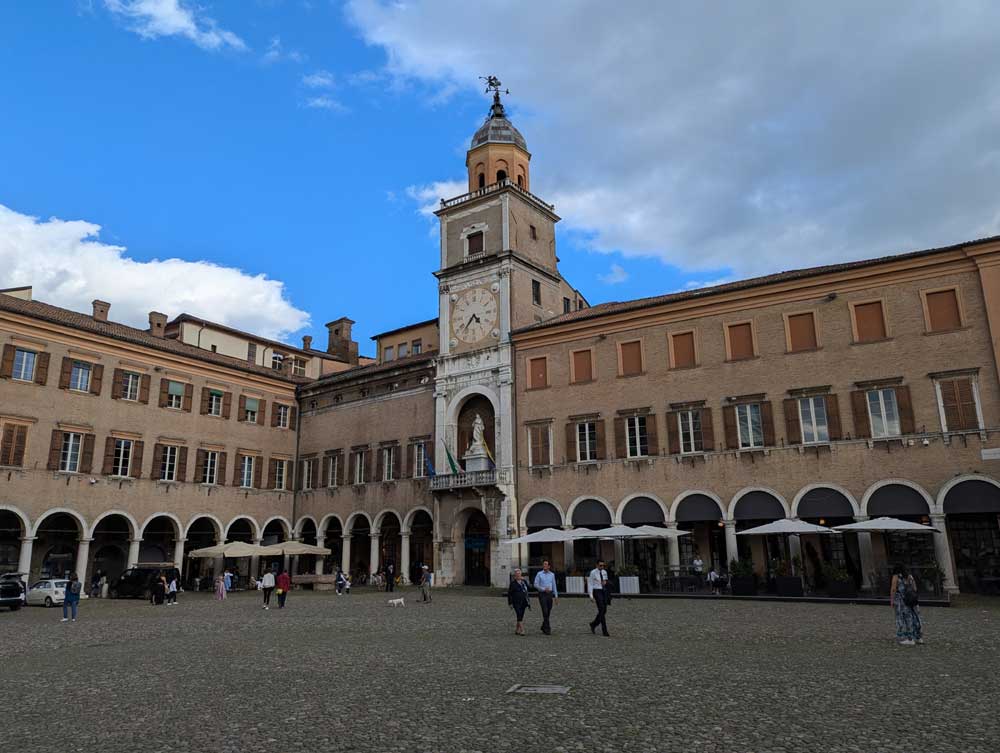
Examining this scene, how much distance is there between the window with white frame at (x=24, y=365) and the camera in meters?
34.0

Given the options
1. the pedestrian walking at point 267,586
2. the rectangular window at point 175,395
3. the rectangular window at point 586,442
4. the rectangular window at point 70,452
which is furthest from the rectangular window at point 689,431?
the rectangular window at point 70,452

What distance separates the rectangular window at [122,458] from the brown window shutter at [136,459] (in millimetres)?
151

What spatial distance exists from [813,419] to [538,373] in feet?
40.4

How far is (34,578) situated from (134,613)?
13215 millimetres

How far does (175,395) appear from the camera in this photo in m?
40.0

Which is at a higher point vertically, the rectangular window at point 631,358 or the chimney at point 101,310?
the chimney at point 101,310

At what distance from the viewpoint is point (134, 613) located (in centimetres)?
2527

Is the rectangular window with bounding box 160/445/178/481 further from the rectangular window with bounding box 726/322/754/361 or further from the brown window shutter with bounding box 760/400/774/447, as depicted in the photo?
the brown window shutter with bounding box 760/400/774/447

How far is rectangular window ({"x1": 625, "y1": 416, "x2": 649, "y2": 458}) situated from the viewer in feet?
106

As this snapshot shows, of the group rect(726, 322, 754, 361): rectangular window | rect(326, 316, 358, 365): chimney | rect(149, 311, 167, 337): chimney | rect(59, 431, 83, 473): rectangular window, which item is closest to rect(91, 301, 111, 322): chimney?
rect(149, 311, 167, 337): chimney

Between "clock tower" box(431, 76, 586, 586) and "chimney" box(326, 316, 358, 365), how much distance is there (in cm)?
1877

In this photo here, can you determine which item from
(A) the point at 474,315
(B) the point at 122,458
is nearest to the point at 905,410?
(A) the point at 474,315

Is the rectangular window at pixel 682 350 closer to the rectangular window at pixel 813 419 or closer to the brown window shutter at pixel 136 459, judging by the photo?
the rectangular window at pixel 813 419

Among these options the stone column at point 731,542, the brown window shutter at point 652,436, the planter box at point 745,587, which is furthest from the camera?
the brown window shutter at point 652,436
